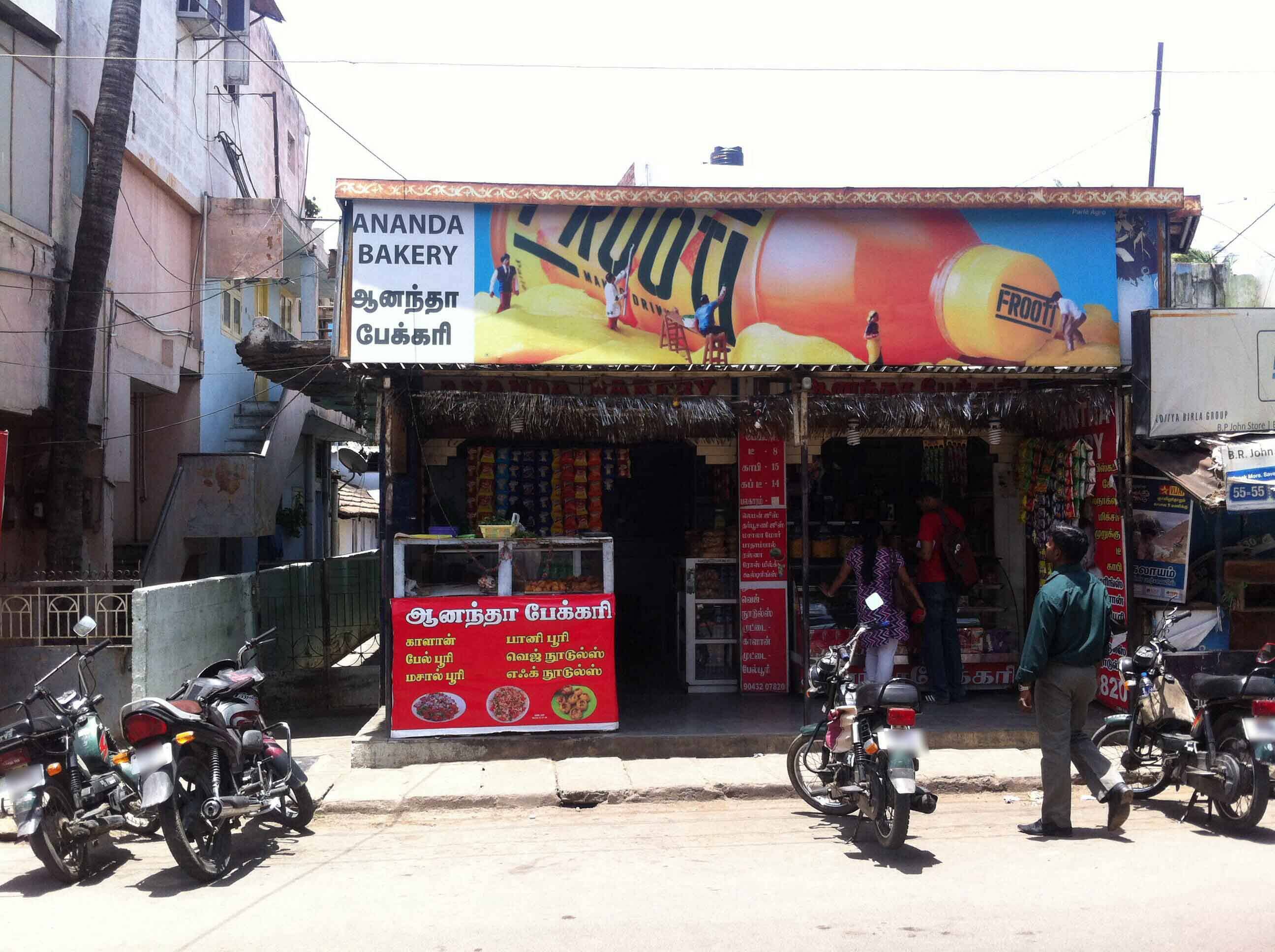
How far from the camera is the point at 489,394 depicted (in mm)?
8883

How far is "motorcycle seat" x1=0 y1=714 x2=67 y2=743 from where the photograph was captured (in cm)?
549

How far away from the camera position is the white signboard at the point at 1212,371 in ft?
28.3

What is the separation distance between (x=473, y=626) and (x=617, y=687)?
291 cm

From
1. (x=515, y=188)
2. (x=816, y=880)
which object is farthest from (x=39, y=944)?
(x=515, y=188)

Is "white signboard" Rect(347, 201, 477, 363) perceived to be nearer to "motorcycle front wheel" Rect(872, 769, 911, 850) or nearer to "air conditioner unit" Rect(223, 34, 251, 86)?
"motorcycle front wheel" Rect(872, 769, 911, 850)

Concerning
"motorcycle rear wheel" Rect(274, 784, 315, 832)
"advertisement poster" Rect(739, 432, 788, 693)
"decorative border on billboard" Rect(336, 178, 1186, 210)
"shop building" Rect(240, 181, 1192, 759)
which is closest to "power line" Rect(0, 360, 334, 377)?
"shop building" Rect(240, 181, 1192, 759)

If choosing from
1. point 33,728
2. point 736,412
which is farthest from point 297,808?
point 736,412

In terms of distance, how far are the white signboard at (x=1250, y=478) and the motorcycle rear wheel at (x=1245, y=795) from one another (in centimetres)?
237

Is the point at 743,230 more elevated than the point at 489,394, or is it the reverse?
the point at 743,230

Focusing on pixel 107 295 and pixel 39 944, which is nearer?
pixel 39 944

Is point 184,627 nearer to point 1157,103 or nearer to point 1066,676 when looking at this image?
point 1066,676

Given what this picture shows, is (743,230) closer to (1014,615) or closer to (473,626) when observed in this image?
(473,626)

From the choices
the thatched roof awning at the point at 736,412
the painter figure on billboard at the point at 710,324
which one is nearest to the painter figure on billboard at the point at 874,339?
the thatched roof awning at the point at 736,412

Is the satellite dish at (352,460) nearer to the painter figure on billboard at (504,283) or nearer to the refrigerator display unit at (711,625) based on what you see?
the refrigerator display unit at (711,625)
